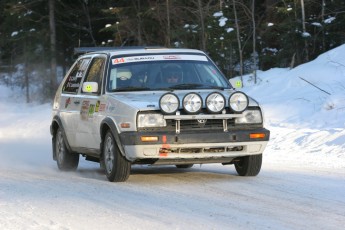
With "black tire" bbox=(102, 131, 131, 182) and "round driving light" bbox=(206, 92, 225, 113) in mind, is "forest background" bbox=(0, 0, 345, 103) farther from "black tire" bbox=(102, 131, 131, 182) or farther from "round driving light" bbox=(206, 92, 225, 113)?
"round driving light" bbox=(206, 92, 225, 113)

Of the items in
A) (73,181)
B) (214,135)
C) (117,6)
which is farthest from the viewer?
(117,6)

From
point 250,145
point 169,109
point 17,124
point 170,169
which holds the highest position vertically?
point 169,109

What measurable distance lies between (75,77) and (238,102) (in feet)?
10.7

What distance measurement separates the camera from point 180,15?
25.6m

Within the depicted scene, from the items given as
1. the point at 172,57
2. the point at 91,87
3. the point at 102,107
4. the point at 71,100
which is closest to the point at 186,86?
the point at 172,57

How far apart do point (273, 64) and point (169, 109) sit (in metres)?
18.4

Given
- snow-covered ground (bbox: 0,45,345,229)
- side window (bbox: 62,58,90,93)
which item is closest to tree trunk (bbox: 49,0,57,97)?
snow-covered ground (bbox: 0,45,345,229)

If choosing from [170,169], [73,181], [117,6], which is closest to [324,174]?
[170,169]

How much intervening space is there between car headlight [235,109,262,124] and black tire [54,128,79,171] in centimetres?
316

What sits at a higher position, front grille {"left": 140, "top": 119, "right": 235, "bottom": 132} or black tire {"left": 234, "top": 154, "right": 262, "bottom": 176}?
front grille {"left": 140, "top": 119, "right": 235, "bottom": 132}

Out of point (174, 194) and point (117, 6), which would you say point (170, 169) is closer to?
point (174, 194)

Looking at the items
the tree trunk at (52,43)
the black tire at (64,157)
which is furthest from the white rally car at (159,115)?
the tree trunk at (52,43)

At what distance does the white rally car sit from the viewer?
7785mm

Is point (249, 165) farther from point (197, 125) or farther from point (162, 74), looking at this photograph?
point (162, 74)
